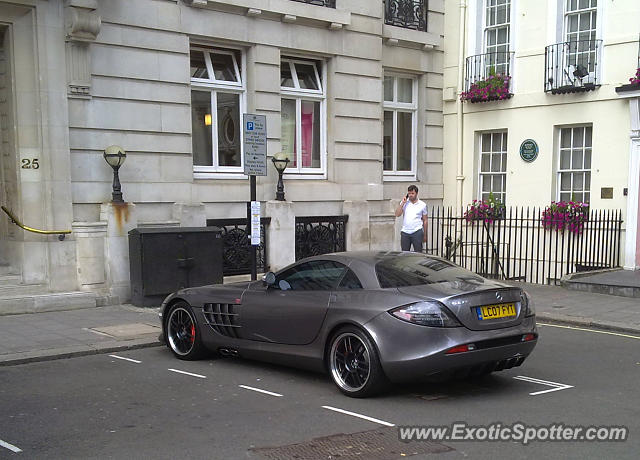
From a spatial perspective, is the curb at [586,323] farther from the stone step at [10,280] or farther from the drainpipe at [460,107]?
the stone step at [10,280]

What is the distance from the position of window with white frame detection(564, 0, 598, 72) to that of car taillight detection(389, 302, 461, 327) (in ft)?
35.4

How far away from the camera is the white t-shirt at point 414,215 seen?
13734mm

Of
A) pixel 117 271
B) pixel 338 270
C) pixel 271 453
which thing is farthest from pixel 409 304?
pixel 117 271

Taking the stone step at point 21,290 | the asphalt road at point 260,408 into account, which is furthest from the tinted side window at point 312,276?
the stone step at point 21,290

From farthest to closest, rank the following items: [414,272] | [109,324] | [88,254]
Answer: [88,254] → [109,324] → [414,272]

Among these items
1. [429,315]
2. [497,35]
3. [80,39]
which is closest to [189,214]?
[80,39]

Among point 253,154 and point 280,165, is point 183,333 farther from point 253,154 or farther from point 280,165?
point 280,165

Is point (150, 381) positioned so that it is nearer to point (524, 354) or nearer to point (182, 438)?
point (182, 438)

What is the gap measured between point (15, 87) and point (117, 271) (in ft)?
11.9

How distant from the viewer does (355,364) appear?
629cm

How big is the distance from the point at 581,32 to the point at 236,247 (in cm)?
920

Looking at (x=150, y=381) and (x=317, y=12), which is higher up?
(x=317, y=12)

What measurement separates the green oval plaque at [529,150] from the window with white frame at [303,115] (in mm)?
4891

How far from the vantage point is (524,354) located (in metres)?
6.42
